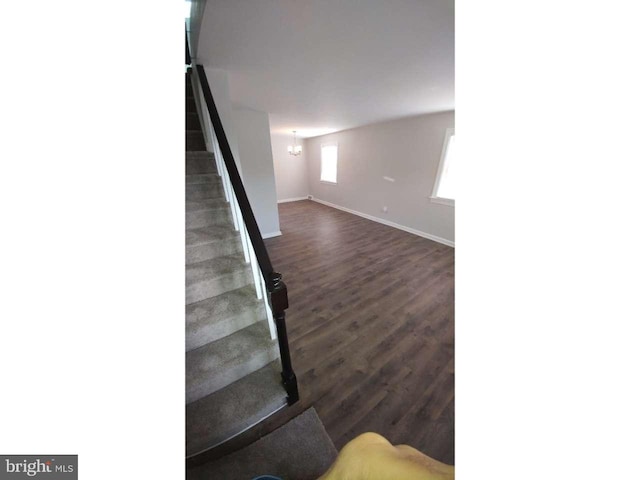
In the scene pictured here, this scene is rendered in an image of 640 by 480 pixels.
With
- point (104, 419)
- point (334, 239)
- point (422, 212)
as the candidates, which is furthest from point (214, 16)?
point (422, 212)

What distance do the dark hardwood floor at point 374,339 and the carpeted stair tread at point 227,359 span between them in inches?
13.1

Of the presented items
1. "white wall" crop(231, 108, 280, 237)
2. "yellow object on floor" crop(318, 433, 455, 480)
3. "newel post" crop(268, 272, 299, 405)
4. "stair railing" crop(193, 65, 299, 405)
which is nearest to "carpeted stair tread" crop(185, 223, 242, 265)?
"stair railing" crop(193, 65, 299, 405)

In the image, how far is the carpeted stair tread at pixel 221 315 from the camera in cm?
141

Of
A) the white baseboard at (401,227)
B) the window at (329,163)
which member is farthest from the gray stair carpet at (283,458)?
the window at (329,163)

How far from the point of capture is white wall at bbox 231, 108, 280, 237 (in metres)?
3.72

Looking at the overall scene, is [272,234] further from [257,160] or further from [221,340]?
[221,340]

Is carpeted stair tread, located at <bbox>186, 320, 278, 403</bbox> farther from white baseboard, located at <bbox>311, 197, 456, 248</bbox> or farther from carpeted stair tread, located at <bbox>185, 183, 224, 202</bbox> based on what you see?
white baseboard, located at <bbox>311, 197, 456, 248</bbox>

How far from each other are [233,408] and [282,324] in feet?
1.85

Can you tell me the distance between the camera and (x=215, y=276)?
1639mm

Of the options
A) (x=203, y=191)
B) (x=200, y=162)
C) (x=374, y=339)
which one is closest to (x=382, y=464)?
(x=374, y=339)

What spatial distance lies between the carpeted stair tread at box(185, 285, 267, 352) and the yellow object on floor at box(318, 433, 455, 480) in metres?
1.06

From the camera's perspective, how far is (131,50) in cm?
33
